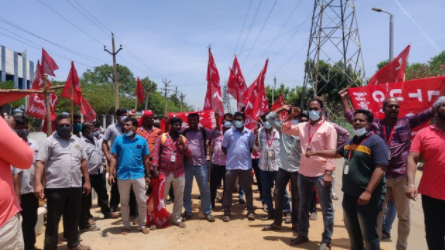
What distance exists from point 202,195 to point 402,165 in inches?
136

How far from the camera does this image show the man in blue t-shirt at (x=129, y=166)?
205 inches

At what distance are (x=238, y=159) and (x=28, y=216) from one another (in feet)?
11.2

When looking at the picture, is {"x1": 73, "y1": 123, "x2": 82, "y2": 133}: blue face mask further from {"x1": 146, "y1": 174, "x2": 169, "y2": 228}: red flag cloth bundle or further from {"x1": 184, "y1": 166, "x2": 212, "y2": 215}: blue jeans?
{"x1": 184, "y1": 166, "x2": 212, "y2": 215}: blue jeans

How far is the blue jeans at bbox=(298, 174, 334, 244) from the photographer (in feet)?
14.3

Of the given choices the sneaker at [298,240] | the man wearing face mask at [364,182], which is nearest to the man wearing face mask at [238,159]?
the sneaker at [298,240]

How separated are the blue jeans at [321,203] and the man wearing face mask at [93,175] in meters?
3.46

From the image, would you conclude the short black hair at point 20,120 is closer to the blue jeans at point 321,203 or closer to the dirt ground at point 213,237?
the dirt ground at point 213,237

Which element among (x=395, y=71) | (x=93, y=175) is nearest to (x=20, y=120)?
(x=93, y=175)

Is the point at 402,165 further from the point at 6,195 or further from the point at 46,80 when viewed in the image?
the point at 46,80

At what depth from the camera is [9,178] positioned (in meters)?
2.26

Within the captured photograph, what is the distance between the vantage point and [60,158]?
4.17 meters

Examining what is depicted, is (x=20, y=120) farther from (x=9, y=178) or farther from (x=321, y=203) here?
(x=321, y=203)

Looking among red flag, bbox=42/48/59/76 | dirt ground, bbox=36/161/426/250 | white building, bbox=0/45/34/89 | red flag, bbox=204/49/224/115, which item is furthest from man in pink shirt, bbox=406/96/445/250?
white building, bbox=0/45/34/89

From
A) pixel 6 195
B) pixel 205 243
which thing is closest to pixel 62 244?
pixel 205 243
